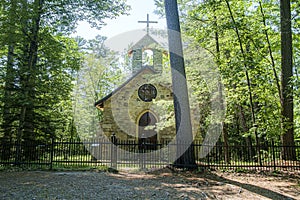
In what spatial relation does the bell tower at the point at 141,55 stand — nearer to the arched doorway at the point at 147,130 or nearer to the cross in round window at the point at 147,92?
the cross in round window at the point at 147,92

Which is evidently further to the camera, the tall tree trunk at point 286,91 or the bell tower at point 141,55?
the bell tower at point 141,55

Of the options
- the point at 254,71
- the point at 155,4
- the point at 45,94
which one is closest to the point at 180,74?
the point at 254,71

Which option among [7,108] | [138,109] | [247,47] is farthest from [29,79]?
[247,47]

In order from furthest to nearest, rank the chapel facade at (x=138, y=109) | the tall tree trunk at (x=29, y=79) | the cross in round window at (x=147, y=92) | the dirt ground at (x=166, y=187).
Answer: the cross in round window at (x=147, y=92) < the chapel facade at (x=138, y=109) < the tall tree trunk at (x=29, y=79) < the dirt ground at (x=166, y=187)

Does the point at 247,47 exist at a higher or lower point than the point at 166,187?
higher

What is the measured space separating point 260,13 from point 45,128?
1084cm

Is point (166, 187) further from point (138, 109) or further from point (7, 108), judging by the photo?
point (138, 109)

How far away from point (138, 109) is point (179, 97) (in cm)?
671

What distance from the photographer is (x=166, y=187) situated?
5.26 m

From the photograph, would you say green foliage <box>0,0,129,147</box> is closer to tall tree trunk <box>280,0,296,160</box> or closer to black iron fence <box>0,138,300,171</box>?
black iron fence <box>0,138,300,171</box>

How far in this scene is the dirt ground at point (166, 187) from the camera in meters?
4.58

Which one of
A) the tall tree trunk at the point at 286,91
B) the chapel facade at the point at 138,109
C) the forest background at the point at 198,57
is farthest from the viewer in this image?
the chapel facade at the point at 138,109

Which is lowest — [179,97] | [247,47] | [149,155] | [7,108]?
[149,155]

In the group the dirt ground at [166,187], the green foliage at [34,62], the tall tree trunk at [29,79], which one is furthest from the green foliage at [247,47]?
the tall tree trunk at [29,79]
